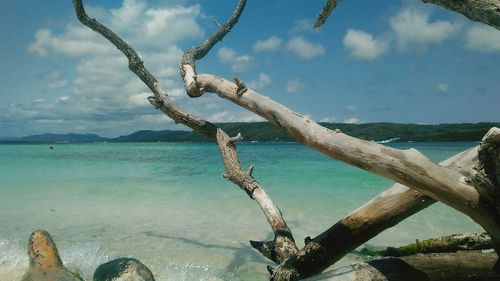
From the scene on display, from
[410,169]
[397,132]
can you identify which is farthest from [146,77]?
[397,132]

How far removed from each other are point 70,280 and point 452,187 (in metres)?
4.76

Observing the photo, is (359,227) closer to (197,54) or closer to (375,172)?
(375,172)

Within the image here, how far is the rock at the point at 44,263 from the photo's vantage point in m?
5.42

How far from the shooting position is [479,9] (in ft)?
8.70

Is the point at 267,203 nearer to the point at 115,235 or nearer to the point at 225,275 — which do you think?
the point at 225,275

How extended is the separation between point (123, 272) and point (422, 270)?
150 inches

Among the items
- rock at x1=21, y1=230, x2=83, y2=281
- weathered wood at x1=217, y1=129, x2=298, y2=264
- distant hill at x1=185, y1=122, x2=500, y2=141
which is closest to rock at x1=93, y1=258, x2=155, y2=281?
rock at x1=21, y1=230, x2=83, y2=281

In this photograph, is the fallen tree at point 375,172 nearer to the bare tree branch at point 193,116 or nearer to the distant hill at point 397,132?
the bare tree branch at point 193,116

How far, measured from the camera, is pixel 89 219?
11406 millimetres

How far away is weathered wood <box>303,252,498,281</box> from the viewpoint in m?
3.39

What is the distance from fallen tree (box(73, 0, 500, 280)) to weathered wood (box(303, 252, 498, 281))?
69 mm

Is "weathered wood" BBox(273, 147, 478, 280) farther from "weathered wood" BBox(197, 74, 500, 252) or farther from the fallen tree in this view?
"weathered wood" BBox(197, 74, 500, 252)

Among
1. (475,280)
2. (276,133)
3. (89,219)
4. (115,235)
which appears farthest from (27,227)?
(276,133)

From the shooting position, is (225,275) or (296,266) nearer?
(296,266)
